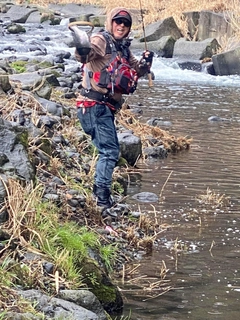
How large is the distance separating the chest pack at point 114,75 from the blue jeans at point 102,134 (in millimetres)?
208

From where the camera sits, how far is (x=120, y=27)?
19.5ft

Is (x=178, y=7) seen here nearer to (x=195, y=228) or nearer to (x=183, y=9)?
(x=183, y=9)

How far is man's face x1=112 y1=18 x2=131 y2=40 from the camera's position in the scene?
19.4 feet

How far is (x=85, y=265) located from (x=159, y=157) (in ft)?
16.6

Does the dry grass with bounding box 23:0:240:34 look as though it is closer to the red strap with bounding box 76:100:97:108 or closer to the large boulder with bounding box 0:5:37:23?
the large boulder with bounding box 0:5:37:23

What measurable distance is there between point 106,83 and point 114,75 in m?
0.09

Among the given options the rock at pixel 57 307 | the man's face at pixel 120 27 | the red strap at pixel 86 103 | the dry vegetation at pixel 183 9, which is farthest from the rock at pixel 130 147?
the dry vegetation at pixel 183 9

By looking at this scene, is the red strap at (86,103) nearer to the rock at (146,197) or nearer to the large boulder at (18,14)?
the rock at (146,197)

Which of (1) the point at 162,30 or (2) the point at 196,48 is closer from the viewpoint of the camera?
(2) the point at 196,48

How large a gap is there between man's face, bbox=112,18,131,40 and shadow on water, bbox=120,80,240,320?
1660 mm

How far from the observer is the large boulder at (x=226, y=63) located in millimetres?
20188

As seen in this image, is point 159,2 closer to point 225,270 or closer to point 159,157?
point 159,157

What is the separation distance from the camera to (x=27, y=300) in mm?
3910

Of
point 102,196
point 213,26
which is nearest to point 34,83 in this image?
point 102,196
